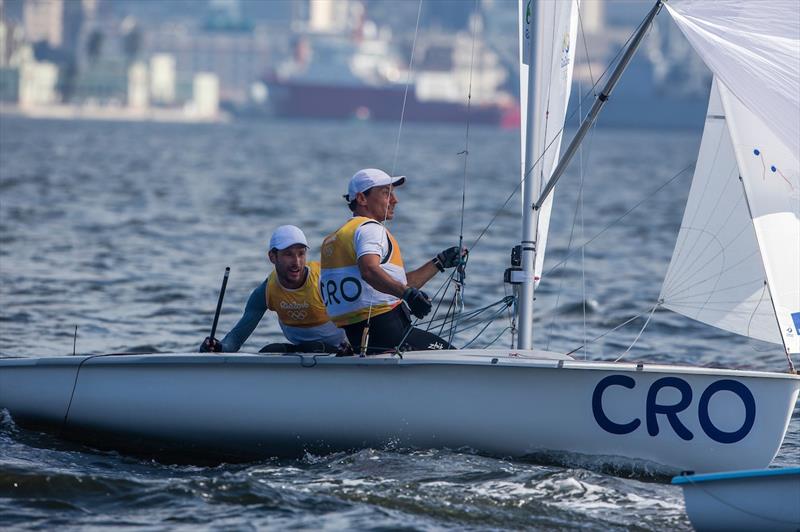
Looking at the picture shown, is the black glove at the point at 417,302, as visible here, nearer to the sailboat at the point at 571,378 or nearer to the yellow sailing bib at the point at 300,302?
the sailboat at the point at 571,378

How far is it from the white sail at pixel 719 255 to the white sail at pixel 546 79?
0.62 meters

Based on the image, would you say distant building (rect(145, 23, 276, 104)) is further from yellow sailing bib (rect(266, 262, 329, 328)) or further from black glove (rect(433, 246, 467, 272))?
black glove (rect(433, 246, 467, 272))

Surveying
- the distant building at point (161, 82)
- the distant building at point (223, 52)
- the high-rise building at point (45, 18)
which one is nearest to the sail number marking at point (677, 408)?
the distant building at point (161, 82)

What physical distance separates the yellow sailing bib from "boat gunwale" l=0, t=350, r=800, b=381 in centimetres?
43

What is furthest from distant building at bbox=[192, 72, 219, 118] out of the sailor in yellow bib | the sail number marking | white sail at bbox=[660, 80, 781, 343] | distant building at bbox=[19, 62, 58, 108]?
the sail number marking

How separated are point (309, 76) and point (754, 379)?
99.0m

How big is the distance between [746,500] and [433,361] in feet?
4.25

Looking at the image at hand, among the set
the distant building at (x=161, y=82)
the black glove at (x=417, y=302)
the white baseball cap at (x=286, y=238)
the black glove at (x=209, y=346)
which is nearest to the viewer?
the black glove at (x=417, y=302)

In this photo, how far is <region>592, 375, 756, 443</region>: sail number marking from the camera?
482 cm

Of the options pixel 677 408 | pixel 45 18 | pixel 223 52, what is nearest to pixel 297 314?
pixel 677 408

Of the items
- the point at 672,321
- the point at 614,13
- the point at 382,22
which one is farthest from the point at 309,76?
the point at 672,321

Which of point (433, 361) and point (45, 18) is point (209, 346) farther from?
point (45, 18)

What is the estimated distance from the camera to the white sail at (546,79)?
568 centimetres

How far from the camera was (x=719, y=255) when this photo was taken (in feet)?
17.3
